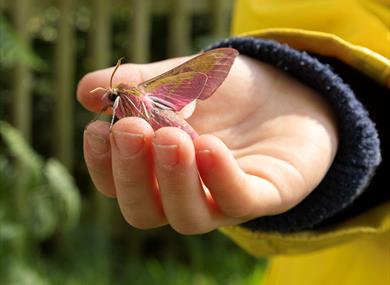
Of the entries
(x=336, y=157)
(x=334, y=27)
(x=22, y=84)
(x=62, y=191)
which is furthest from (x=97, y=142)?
(x=22, y=84)

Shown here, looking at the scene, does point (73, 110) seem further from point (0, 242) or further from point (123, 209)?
point (123, 209)

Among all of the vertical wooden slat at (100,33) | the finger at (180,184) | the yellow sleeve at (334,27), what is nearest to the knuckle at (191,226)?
the finger at (180,184)

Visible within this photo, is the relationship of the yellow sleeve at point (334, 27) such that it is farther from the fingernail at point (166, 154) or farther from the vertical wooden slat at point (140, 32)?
the vertical wooden slat at point (140, 32)

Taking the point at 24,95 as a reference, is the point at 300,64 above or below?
above

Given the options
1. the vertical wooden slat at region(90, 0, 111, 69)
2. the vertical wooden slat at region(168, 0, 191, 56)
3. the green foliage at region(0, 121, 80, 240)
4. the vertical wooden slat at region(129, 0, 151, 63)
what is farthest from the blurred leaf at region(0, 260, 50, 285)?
the vertical wooden slat at region(168, 0, 191, 56)

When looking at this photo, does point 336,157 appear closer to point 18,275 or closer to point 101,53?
point 18,275

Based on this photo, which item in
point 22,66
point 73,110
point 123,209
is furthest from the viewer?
point 73,110

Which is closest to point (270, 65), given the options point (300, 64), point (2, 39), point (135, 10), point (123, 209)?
point (300, 64)
